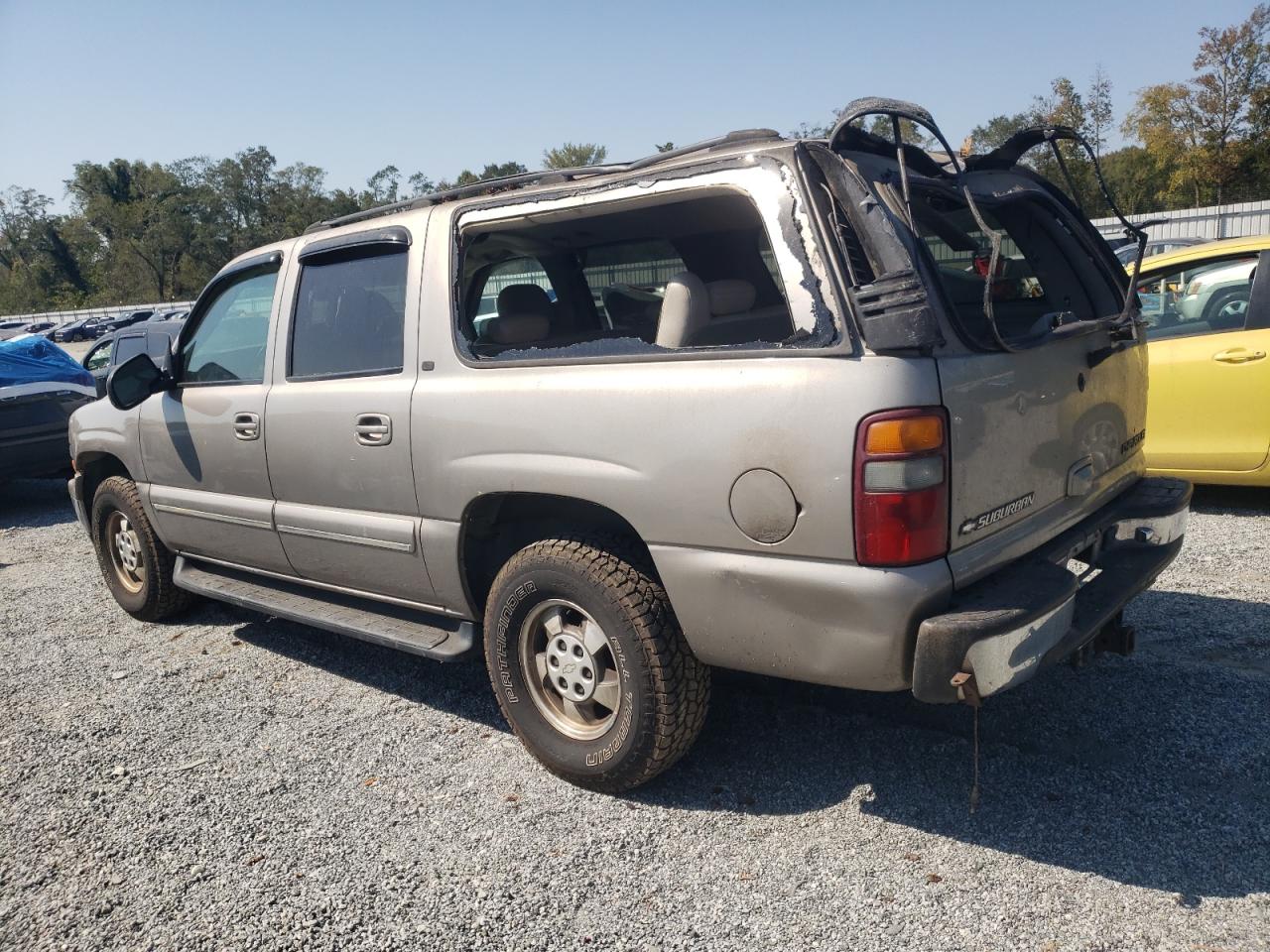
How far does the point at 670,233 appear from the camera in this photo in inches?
167

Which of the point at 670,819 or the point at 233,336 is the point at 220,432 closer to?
the point at 233,336

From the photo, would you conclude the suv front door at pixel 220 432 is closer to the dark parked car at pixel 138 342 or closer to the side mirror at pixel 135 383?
the side mirror at pixel 135 383

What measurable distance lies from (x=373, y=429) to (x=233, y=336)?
1.36m

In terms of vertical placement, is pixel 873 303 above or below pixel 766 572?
above

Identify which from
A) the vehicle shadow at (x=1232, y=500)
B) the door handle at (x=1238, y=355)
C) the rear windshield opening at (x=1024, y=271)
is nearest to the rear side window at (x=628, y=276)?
the rear windshield opening at (x=1024, y=271)

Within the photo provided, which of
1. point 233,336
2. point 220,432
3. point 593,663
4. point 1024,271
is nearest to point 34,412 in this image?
point 233,336

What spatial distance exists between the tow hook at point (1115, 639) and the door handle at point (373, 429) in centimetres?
261

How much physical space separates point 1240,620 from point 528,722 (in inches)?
127

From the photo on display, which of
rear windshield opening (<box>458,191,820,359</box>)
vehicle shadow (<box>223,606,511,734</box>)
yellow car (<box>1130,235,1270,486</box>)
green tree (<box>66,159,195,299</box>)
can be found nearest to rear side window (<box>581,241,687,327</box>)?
rear windshield opening (<box>458,191,820,359</box>)

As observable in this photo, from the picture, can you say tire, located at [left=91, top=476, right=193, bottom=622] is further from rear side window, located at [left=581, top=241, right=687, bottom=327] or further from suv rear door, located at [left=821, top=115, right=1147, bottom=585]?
suv rear door, located at [left=821, top=115, right=1147, bottom=585]

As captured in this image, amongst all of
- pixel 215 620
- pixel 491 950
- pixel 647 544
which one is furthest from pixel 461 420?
pixel 215 620

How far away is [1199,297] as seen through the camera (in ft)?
19.7

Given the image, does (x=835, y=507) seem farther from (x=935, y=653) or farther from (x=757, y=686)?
(x=757, y=686)

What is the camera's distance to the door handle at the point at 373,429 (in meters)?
3.59
